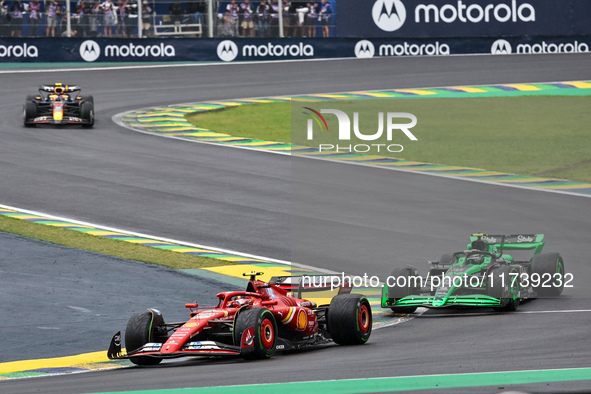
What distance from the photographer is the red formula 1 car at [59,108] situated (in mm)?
28062

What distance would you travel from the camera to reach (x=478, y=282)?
1298 centimetres

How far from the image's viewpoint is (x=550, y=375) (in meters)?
7.83

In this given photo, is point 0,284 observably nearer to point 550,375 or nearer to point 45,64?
point 550,375

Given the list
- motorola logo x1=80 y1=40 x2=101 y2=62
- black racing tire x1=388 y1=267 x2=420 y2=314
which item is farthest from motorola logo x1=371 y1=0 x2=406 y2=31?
black racing tire x1=388 y1=267 x2=420 y2=314

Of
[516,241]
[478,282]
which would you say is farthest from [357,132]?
[478,282]

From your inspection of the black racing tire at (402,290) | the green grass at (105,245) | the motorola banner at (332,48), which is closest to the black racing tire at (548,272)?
the black racing tire at (402,290)

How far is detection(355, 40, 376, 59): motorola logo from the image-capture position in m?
38.0

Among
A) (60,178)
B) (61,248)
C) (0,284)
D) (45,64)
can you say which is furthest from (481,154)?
(45,64)

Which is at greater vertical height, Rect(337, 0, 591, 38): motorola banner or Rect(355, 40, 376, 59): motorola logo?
Rect(337, 0, 591, 38): motorola banner

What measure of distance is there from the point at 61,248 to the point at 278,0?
22.4 m

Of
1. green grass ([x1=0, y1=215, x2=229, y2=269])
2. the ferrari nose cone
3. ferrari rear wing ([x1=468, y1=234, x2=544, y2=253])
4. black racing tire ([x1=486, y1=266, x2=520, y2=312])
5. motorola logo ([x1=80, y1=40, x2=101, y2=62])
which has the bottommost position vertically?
green grass ([x1=0, y1=215, x2=229, y2=269])

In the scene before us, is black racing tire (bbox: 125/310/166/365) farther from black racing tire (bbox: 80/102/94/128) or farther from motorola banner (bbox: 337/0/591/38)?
motorola banner (bbox: 337/0/591/38)

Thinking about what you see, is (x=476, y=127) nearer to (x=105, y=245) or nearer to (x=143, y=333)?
(x=105, y=245)

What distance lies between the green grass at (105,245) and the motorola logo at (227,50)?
66.5 feet
